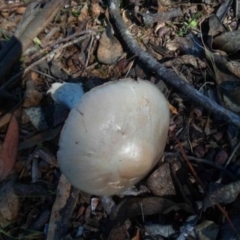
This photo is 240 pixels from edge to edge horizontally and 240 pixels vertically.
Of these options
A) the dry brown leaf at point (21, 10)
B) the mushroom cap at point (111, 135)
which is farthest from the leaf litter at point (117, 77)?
the mushroom cap at point (111, 135)

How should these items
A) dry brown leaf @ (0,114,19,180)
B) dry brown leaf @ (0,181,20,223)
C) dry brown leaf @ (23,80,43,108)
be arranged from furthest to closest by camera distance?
dry brown leaf @ (23,80,43,108), dry brown leaf @ (0,114,19,180), dry brown leaf @ (0,181,20,223)

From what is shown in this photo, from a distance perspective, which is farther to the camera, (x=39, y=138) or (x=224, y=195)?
(x=39, y=138)

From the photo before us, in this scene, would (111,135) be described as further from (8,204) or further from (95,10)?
(95,10)

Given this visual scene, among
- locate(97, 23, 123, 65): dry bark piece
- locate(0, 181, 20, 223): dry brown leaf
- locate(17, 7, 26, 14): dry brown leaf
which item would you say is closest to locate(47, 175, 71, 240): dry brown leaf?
locate(0, 181, 20, 223): dry brown leaf

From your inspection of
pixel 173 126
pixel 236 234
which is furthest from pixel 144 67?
pixel 236 234

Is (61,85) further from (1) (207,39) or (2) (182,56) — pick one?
(1) (207,39)

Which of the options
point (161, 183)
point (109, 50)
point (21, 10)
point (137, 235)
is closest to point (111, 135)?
point (161, 183)

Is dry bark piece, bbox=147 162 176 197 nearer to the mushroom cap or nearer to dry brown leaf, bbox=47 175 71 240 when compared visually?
the mushroom cap
